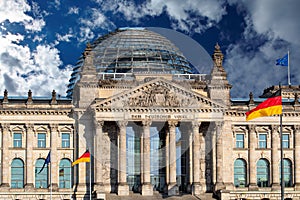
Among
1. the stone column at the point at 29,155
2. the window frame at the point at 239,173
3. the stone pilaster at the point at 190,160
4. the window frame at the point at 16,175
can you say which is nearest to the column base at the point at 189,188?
the stone pilaster at the point at 190,160

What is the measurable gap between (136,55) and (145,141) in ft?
64.2

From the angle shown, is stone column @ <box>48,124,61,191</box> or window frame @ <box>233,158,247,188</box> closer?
stone column @ <box>48,124,61,191</box>

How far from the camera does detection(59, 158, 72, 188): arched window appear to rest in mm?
99625

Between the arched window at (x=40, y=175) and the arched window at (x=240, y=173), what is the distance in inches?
1029

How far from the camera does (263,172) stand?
104562 millimetres

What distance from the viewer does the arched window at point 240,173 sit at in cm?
10362

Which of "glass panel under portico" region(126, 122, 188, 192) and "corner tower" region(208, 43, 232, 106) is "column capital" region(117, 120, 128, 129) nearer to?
"glass panel under portico" region(126, 122, 188, 192)

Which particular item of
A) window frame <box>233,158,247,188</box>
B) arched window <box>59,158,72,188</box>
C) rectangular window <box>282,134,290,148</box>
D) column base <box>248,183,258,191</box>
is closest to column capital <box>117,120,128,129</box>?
arched window <box>59,158,72,188</box>

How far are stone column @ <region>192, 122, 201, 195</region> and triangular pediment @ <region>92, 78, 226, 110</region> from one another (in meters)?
3.02

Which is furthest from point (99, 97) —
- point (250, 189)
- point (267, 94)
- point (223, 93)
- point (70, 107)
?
point (267, 94)

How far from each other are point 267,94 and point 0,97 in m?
42.3

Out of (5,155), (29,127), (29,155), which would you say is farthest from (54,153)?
(5,155)

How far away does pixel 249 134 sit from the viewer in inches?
4082

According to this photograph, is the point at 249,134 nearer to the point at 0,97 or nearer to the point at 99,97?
the point at 99,97
